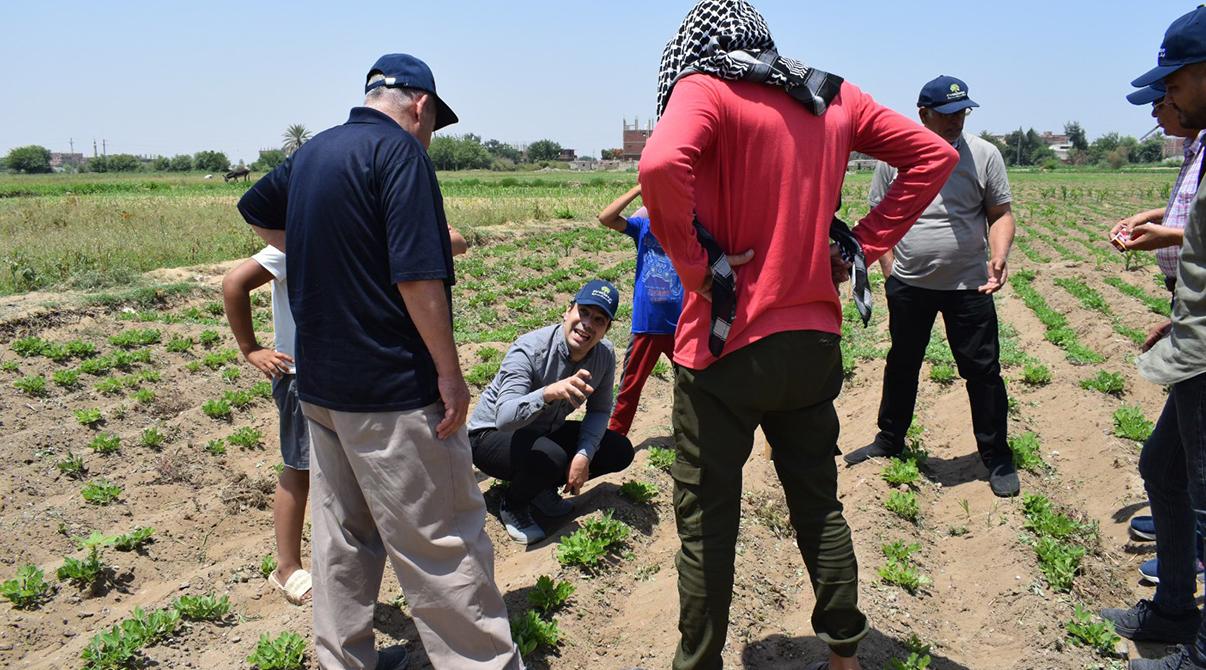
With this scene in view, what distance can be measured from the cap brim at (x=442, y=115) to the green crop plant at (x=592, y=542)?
209 centimetres

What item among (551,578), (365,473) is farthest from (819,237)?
(551,578)

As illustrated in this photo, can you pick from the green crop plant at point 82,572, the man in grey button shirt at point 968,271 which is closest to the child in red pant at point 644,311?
the man in grey button shirt at point 968,271

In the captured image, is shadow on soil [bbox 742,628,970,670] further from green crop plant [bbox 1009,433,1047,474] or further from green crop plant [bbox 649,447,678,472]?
green crop plant [bbox 1009,433,1047,474]

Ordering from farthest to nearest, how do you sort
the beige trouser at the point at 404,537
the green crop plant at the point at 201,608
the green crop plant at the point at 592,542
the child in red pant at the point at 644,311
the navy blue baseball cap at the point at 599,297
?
the child in red pant at the point at 644,311 → the navy blue baseball cap at the point at 599,297 → the green crop plant at the point at 592,542 → the green crop plant at the point at 201,608 → the beige trouser at the point at 404,537

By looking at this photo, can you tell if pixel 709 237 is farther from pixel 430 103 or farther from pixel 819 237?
pixel 430 103

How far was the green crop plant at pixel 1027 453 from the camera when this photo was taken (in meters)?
5.16

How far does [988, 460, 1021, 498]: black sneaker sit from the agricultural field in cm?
7

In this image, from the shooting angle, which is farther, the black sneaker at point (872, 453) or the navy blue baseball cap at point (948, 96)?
the black sneaker at point (872, 453)

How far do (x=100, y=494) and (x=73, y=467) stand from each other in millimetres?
666

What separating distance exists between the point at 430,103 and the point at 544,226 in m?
17.2

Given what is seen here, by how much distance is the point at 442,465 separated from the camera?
106 inches

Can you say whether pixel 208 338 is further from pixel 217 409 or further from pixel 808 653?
pixel 808 653

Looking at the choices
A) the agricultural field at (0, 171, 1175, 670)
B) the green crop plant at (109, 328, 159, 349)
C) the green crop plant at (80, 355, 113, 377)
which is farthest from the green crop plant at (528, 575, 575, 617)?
the green crop plant at (109, 328, 159, 349)

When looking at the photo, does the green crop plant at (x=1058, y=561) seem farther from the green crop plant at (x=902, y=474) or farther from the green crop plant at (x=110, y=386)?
the green crop plant at (x=110, y=386)
